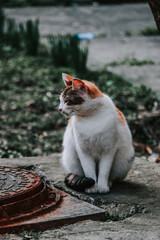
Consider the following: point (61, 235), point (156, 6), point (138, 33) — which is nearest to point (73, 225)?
point (61, 235)

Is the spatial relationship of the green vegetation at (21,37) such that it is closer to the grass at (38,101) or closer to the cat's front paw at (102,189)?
the grass at (38,101)

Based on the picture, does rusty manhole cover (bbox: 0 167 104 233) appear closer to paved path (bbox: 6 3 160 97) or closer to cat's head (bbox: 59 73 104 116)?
cat's head (bbox: 59 73 104 116)

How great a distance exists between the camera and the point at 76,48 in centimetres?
617

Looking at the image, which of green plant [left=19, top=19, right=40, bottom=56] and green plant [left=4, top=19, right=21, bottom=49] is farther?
green plant [left=4, top=19, right=21, bottom=49]

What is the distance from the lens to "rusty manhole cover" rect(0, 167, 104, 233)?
225cm

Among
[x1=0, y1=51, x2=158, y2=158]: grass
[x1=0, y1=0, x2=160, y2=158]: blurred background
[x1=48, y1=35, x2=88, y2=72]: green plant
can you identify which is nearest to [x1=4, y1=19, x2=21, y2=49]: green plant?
[x1=0, y1=0, x2=160, y2=158]: blurred background

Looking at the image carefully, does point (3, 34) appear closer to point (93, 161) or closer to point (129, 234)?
point (93, 161)

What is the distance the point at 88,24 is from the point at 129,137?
8629 mm

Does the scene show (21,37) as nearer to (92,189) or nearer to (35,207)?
(92,189)

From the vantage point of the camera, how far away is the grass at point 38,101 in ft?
14.5

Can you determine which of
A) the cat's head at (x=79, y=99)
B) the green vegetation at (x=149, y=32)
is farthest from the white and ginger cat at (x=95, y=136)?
the green vegetation at (x=149, y=32)

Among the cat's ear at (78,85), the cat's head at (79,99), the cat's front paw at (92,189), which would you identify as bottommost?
the cat's front paw at (92,189)

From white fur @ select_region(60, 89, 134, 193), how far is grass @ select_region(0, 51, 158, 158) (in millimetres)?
1271

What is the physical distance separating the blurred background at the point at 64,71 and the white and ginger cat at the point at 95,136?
1296mm
